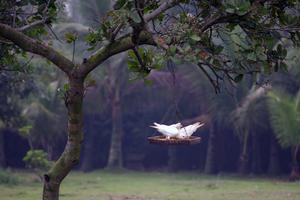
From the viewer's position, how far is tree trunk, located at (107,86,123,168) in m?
18.9

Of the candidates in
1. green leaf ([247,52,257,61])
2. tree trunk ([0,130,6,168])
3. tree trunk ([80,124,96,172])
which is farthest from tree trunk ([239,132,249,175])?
green leaf ([247,52,257,61])

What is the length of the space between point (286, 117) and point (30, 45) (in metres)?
12.3

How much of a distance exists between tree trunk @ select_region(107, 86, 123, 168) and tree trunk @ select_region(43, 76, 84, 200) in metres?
14.7

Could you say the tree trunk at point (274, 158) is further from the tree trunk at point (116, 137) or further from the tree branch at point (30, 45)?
the tree branch at point (30, 45)

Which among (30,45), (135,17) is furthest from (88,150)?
(135,17)

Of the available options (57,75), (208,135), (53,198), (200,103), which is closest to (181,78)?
(200,103)

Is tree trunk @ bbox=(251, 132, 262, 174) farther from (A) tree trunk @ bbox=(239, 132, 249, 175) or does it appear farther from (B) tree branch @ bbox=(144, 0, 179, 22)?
(B) tree branch @ bbox=(144, 0, 179, 22)

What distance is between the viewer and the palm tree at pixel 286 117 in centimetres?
1506

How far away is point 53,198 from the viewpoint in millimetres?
4094

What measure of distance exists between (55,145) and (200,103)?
5.26m

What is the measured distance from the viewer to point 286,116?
1531 cm

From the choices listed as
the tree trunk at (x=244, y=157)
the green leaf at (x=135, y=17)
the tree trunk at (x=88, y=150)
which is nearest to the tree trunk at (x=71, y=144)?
the green leaf at (x=135, y=17)

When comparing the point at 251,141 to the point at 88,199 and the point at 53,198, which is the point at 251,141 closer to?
the point at 88,199

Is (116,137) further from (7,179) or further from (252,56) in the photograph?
(252,56)
